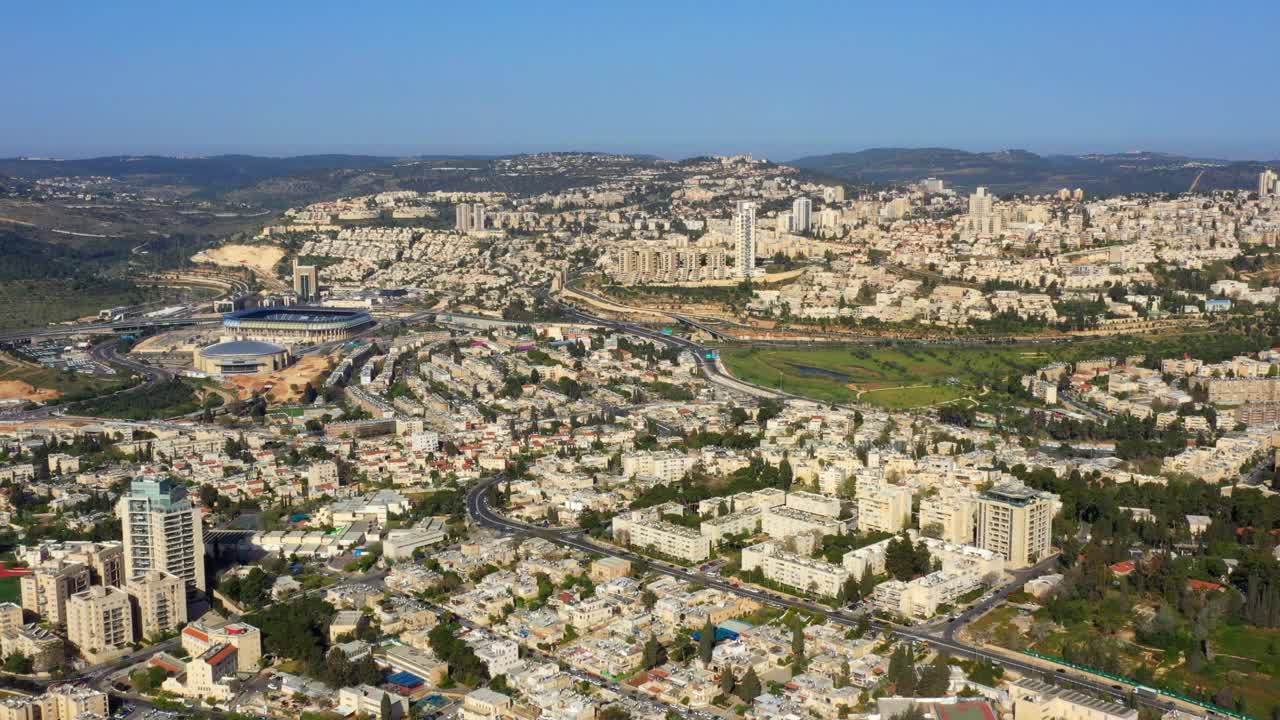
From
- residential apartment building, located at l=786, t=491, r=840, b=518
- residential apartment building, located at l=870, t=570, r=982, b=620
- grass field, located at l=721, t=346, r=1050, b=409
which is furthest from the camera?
grass field, located at l=721, t=346, r=1050, b=409

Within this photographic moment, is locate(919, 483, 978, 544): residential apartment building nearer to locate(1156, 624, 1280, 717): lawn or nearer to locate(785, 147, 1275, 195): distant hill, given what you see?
locate(1156, 624, 1280, 717): lawn

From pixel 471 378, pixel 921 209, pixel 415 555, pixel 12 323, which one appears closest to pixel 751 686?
pixel 415 555

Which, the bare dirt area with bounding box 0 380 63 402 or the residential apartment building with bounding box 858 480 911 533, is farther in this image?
the bare dirt area with bounding box 0 380 63 402

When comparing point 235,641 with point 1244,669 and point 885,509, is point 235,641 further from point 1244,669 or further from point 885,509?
point 1244,669

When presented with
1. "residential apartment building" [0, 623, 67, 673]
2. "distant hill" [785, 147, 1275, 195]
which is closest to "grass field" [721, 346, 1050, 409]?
"residential apartment building" [0, 623, 67, 673]

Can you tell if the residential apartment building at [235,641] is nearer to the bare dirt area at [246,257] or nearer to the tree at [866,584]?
the tree at [866,584]

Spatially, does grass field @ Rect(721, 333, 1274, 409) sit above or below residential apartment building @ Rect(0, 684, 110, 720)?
below

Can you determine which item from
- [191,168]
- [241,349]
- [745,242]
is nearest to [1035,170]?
[745,242]
